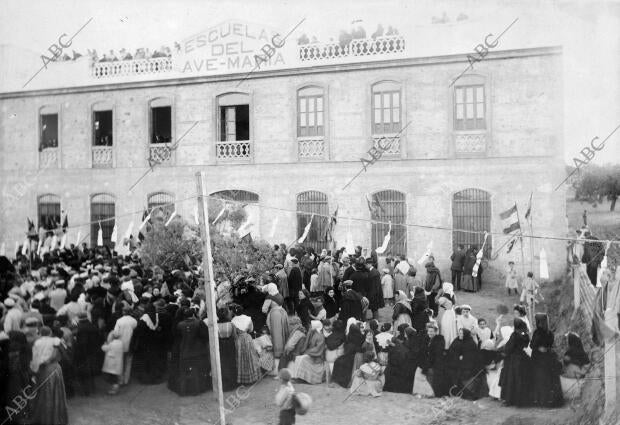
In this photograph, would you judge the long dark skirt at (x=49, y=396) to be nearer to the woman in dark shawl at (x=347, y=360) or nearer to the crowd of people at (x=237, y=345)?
the crowd of people at (x=237, y=345)

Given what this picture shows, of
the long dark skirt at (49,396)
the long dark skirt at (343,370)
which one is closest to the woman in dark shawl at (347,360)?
the long dark skirt at (343,370)

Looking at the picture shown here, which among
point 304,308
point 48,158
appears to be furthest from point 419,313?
point 48,158

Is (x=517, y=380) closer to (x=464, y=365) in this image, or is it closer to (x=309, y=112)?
(x=464, y=365)

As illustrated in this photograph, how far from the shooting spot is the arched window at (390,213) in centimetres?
1121

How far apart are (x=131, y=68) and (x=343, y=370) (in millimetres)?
7427

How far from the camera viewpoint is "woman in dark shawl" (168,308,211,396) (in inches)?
335

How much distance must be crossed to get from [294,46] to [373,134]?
2.35m

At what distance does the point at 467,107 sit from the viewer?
1049 centimetres

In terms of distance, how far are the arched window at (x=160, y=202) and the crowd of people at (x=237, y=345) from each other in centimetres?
166

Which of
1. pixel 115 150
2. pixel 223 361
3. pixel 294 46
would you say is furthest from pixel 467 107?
pixel 115 150

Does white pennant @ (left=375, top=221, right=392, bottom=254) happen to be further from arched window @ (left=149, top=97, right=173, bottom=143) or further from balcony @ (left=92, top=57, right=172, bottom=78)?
balcony @ (left=92, top=57, right=172, bottom=78)

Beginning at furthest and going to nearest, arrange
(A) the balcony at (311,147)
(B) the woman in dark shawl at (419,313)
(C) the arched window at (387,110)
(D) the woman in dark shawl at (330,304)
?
(D) the woman in dark shawl at (330,304)
(A) the balcony at (311,147)
(C) the arched window at (387,110)
(B) the woman in dark shawl at (419,313)

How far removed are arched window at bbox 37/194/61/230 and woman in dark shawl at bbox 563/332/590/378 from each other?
10.1 metres

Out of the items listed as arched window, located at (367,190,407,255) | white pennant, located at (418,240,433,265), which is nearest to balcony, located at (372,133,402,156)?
arched window, located at (367,190,407,255)
